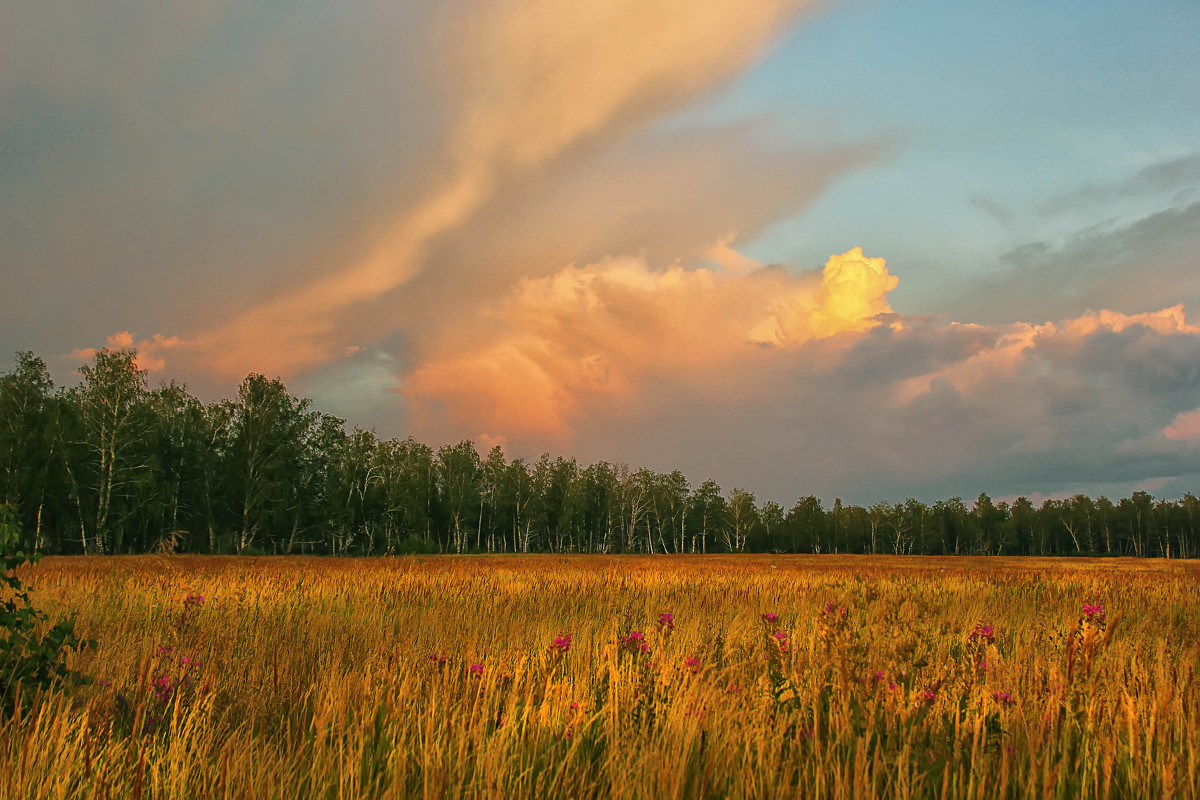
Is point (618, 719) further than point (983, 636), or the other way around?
point (983, 636)

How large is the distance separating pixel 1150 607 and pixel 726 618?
904cm

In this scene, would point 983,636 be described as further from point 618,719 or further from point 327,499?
point 327,499

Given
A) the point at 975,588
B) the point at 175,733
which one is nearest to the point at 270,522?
the point at 975,588

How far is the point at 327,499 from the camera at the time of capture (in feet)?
194

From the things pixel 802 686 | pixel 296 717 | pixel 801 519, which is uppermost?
pixel 802 686

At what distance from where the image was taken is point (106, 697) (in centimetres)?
432

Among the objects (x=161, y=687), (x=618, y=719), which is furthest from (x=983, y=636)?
(x=161, y=687)

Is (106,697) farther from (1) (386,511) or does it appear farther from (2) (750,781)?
(1) (386,511)

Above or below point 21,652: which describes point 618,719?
below

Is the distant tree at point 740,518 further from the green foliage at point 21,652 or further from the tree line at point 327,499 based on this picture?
the green foliage at point 21,652

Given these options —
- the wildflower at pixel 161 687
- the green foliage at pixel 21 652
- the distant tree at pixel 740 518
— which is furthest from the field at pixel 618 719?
the distant tree at pixel 740 518

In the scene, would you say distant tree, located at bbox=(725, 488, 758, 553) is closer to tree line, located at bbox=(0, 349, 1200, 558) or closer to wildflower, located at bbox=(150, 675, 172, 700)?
tree line, located at bbox=(0, 349, 1200, 558)

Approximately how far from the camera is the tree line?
45.6m

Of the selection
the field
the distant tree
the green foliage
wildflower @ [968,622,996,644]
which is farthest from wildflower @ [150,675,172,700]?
the distant tree
